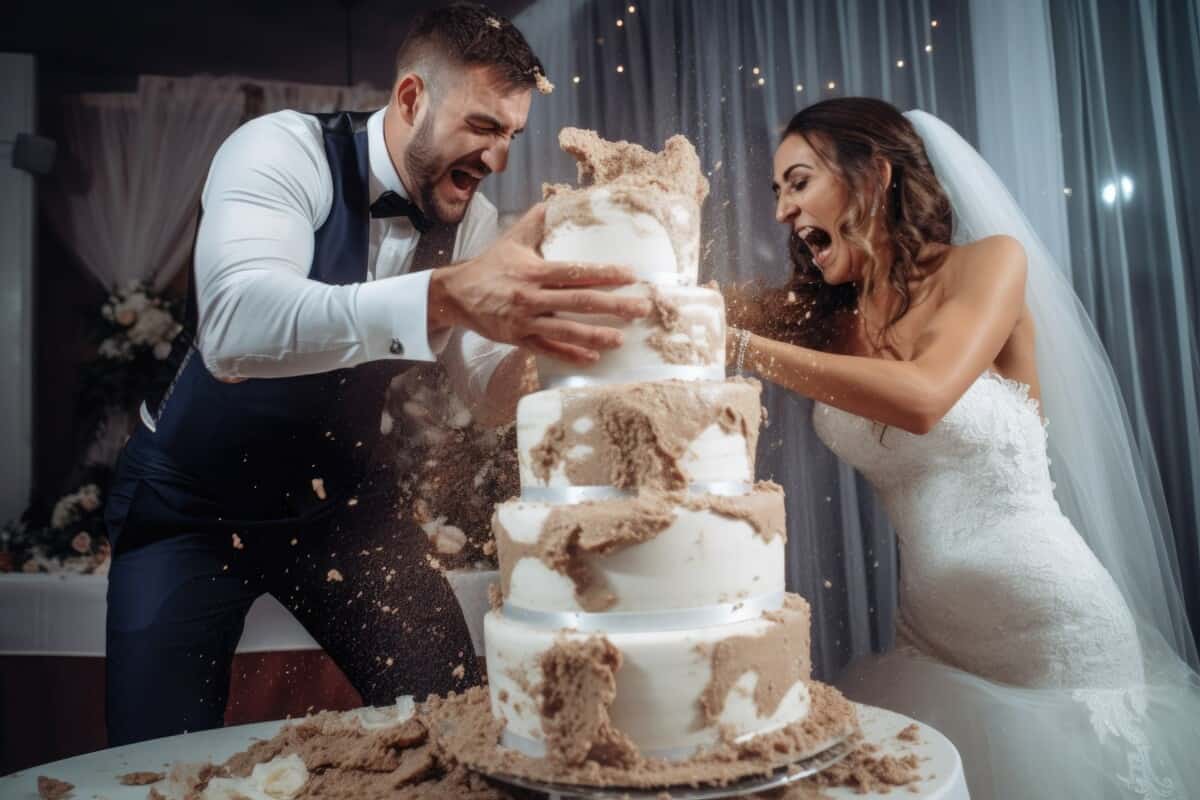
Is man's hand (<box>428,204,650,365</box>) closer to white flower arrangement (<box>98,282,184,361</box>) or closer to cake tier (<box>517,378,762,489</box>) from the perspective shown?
cake tier (<box>517,378,762,489</box>)

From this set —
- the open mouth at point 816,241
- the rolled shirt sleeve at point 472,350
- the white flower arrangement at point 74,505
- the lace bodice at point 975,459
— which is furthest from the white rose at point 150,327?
the lace bodice at point 975,459

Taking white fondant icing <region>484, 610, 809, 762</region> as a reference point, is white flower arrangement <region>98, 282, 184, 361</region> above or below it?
above

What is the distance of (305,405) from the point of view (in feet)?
7.11

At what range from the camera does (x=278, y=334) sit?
63.7 inches

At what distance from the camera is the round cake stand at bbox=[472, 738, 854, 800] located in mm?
1195

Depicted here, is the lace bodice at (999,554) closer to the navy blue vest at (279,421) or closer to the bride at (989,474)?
the bride at (989,474)

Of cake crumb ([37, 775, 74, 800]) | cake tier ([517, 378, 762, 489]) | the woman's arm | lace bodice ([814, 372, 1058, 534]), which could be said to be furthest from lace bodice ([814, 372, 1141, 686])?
cake crumb ([37, 775, 74, 800])

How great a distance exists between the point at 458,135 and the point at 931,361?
4.05 ft

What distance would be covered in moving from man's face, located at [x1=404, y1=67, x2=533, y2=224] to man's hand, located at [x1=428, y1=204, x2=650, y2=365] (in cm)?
74

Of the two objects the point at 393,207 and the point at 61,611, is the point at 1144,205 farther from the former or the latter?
the point at 61,611

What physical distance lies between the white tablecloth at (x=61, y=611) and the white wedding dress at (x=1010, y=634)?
3.59ft

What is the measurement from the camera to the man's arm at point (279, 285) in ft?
5.08

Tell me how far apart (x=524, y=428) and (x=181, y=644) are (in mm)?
1188

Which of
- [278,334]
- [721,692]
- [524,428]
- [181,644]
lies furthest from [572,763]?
[181,644]
